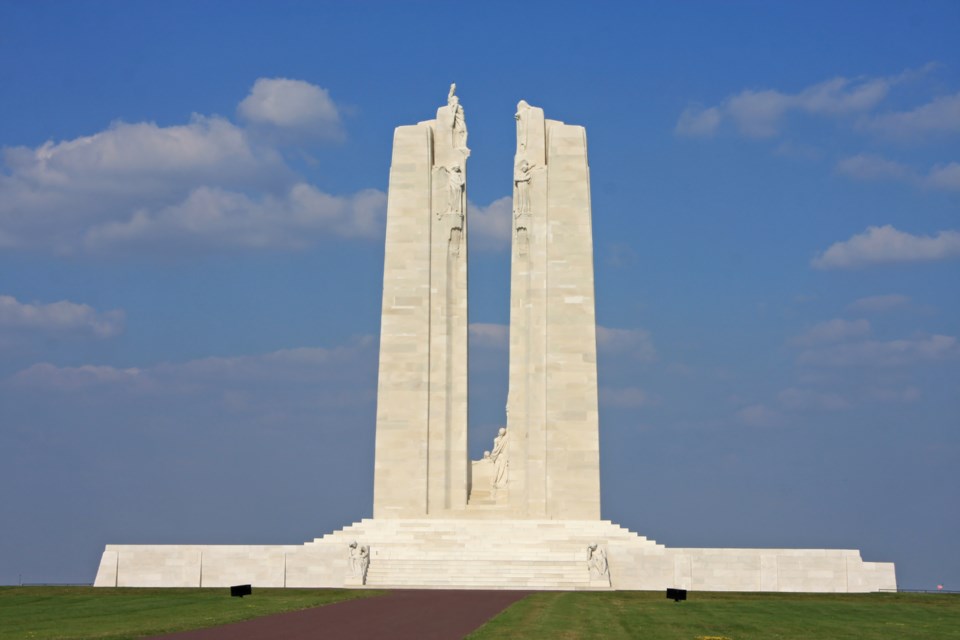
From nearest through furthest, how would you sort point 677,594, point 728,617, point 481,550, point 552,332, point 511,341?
point 728,617, point 677,594, point 481,550, point 552,332, point 511,341

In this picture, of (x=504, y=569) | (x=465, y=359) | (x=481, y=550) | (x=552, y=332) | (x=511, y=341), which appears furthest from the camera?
(x=511, y=341)

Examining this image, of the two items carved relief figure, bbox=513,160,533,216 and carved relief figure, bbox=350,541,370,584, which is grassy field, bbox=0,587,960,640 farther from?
carved relief figure, bbox=513,160,533,216

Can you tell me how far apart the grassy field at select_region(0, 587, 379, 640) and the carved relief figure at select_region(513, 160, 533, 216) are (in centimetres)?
1671

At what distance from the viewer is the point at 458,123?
4731cm

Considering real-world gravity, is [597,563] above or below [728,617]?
above

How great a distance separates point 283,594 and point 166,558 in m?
7.65

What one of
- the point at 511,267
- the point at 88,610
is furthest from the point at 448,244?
the point at 88,610

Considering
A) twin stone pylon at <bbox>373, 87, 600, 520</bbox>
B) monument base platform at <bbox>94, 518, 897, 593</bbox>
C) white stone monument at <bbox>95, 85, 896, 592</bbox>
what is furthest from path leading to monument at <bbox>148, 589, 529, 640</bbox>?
twin stone pylon at <bbox>373, 87, 600, 520</bbox>

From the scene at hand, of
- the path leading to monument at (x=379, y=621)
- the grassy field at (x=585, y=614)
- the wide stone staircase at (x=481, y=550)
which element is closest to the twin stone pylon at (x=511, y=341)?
the wide stone staircase at (x=481, y=550)

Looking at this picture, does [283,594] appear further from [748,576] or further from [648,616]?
[748,576]

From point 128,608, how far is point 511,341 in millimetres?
21014

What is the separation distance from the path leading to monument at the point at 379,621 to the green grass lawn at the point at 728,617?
26.0 inches

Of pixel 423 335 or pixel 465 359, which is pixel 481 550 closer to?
pixel 465 359

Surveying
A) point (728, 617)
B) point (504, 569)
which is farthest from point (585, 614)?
point (504, 569)
